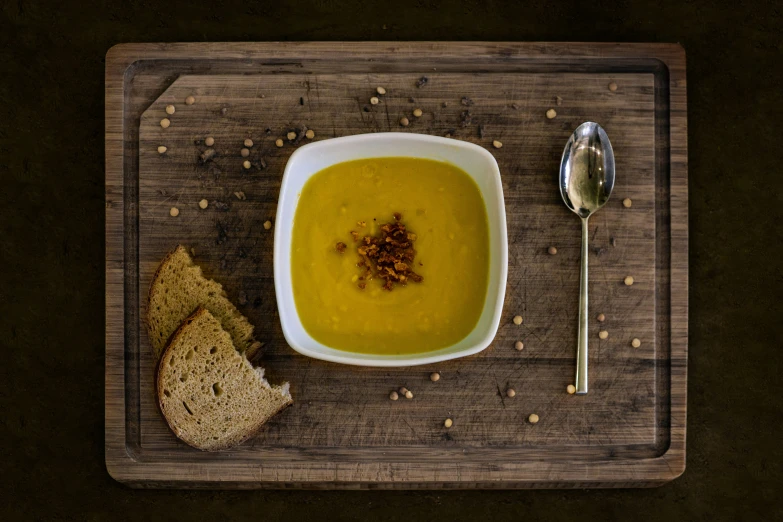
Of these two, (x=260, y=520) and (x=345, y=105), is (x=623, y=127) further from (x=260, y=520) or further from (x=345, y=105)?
(x=260, y=520)

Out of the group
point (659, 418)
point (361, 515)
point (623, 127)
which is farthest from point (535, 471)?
point (623, 127)

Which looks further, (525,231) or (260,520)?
(260,520)

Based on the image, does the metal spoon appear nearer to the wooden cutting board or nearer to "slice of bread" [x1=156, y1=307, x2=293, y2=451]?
the wooden cutting board

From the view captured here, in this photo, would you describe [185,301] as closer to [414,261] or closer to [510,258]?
[414,261]

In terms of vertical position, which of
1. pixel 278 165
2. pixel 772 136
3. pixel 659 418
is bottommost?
pixel 659 418

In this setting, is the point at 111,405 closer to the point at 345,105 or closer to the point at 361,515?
the point at 361,515
